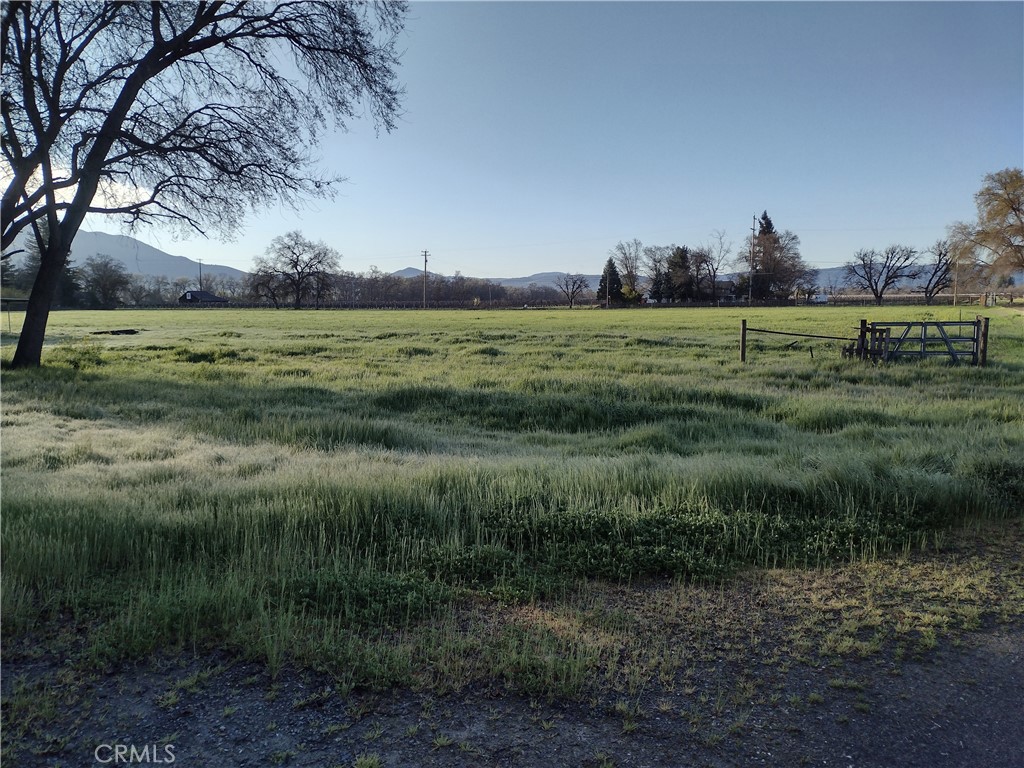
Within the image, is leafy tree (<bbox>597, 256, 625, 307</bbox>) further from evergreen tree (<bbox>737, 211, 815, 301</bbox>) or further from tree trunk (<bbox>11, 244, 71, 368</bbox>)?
tree trunk (<bbox>11, 244, 71, 368</bbox>)

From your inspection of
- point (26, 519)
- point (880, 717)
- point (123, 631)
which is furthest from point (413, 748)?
point (26, 519)

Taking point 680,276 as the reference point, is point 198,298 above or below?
below

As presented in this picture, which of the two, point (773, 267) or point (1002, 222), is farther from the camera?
point (773, 267)

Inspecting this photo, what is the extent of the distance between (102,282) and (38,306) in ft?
297

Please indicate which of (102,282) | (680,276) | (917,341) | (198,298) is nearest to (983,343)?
(917,341)

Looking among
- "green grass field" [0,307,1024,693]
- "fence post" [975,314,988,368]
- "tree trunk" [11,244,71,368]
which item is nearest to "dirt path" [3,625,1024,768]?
"green grass field" [0,307,1024,693]

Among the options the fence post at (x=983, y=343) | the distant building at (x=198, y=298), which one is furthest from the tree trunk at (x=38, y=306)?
the distant building at (x=198, y=298)

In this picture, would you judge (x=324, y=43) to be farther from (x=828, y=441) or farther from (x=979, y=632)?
(x=979, y=632)

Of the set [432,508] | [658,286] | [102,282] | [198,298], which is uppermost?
[658,286]

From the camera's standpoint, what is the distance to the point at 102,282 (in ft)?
307

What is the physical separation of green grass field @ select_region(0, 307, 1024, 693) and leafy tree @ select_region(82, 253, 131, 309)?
305 ft

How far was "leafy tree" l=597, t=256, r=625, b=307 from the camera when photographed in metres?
125

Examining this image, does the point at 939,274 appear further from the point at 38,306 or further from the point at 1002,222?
the point at 38,306

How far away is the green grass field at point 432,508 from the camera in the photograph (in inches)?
138
